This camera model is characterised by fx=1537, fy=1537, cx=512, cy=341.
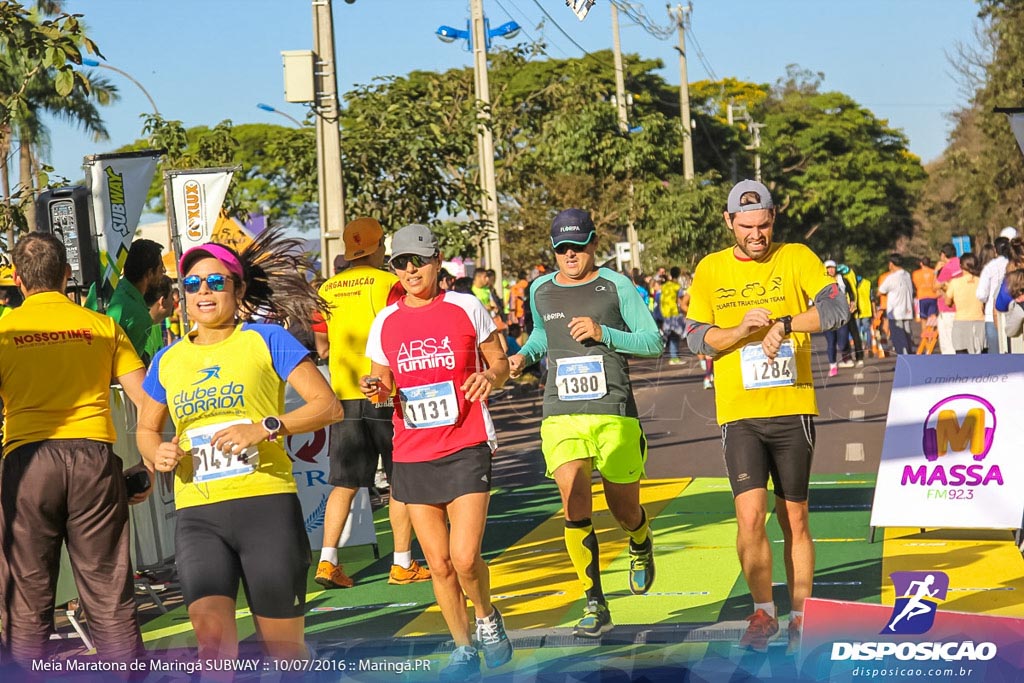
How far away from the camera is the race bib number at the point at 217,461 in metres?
5.31

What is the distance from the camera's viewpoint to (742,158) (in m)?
74.2

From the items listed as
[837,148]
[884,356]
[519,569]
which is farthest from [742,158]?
[519,569]

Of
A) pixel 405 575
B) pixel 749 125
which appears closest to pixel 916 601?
pixel 405 575

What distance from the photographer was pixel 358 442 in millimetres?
9227

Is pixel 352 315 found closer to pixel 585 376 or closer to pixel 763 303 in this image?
pixel 585 376

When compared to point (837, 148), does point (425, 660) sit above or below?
below

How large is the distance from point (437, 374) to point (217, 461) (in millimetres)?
1492

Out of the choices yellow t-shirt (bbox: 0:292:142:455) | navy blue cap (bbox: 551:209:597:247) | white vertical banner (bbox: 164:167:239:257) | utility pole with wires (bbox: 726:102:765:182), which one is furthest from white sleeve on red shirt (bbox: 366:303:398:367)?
utility pole with wires (bbox: 726:102:765:182)

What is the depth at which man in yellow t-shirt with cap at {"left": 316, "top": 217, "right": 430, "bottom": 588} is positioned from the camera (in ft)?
29.5

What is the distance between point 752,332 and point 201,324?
8.09 ft

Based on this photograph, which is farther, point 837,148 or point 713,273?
point 837,148

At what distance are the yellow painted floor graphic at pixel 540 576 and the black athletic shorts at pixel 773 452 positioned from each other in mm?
1486

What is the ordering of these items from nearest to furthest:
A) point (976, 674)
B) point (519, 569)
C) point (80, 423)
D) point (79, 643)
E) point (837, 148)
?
1. point (976, 674)
2. point (80, 423)
3. point (79, 643)
4. point (519, 569)
5. point (837, 148)

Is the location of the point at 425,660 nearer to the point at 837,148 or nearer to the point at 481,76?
the point at 481,76
